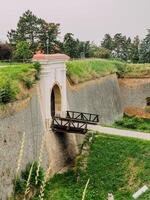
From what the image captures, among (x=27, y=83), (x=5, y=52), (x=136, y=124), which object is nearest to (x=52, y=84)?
(x=27, y=83)

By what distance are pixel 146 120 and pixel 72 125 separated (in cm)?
1015

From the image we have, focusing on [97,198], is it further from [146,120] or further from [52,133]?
[146,120]

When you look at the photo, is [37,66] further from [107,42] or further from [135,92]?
[107,42]

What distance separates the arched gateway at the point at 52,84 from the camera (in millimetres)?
17359

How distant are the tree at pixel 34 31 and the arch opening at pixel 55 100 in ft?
50.7

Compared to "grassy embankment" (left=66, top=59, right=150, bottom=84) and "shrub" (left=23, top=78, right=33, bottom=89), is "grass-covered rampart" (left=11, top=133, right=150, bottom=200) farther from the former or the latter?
"grassy embankment" (left=66, top=59, right=150, bottom=84)

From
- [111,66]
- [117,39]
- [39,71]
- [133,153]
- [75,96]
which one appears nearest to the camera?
[133,153]

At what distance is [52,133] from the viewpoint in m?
17.8

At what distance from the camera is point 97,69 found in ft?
87.0

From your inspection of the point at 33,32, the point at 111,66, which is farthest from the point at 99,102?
the point at 33,32

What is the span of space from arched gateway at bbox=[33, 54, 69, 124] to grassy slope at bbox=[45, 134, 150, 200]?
2.87 metres

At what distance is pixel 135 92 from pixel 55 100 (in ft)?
40.1

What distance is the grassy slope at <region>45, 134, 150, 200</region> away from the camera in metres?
14.6

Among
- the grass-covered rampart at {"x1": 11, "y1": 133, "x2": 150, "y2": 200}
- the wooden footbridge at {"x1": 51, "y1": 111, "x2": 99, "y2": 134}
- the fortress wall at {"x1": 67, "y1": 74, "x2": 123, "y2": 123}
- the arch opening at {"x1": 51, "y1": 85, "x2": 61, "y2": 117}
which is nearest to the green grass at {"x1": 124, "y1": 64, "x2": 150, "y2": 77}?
the fortress wall at {"x1": 67, "y1": 74, "x2": 123, "y2": 123}
